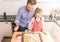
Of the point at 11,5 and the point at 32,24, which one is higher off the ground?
the point at 11,5

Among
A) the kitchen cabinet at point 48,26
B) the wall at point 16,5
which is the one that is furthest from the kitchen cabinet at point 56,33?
the wall at point 16,5

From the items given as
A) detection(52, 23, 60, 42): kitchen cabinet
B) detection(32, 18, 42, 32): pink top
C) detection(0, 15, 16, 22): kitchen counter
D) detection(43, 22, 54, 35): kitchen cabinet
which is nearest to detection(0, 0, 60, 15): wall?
detection(0, 15, 16, 22): kitchen counter

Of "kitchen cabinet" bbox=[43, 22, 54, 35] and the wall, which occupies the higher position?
the wall

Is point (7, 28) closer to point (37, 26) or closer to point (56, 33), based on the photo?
point (37, 26)

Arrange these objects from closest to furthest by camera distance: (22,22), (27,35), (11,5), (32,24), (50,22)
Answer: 1. (27,35)
2. (32,24)
3. (22,22)
4. (50,22)
5. (11,5)

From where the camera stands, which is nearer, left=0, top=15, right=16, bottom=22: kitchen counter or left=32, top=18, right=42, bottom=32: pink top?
left=32, top=18, right=42, bottom=32: pink top

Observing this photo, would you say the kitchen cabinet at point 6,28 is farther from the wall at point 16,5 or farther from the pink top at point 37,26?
the pink top at point 37,26

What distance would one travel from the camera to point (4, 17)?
3.42 m

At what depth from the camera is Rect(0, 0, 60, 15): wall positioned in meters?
3.53

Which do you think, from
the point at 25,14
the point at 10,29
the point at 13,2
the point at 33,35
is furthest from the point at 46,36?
the point at 13,2

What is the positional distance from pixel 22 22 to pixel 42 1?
29.8 inches

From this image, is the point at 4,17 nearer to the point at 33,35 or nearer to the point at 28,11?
the point at 28,11

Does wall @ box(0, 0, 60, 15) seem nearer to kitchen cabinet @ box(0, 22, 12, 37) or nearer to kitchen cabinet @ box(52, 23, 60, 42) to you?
kitchen cabinet @ box(0, 22, 12, 37)

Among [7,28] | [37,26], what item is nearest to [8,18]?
[7,28]
